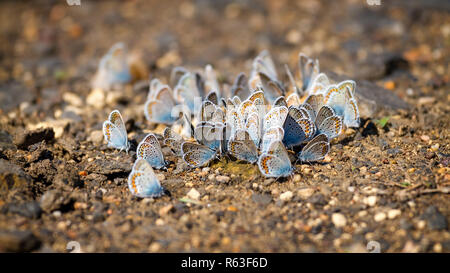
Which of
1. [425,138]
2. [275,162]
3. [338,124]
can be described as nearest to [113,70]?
[275,162]

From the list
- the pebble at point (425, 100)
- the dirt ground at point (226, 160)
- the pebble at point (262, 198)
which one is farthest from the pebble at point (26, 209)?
the pebble at point (425, 100)

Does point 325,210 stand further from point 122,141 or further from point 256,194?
point 122,141

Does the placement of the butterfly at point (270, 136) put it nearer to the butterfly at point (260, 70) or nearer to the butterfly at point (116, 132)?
the butterfly at point (260, 70)

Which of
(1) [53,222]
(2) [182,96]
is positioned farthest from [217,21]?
(1) [53,222]

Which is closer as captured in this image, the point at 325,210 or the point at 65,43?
the point at 325,210

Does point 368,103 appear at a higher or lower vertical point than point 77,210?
higher

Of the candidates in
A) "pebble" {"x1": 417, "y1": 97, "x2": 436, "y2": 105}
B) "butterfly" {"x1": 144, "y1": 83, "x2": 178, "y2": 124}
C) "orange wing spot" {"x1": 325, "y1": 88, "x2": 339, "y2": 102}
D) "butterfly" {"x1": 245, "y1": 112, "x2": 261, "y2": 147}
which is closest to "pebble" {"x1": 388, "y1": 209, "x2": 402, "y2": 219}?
"butterfly" {"x1": 245, "y1": 112, "x2": 261, "y2": 147}
